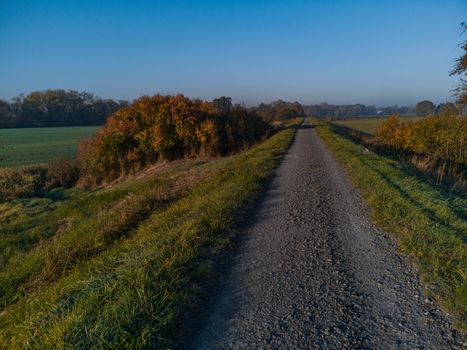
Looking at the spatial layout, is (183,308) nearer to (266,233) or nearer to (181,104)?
(266,233)

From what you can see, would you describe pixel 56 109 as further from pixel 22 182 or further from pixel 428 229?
pixel 428 229

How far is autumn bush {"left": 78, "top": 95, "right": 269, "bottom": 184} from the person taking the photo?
1912 centimetres

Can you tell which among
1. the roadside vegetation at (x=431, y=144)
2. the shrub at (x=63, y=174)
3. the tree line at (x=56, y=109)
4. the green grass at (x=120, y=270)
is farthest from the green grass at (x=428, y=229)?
the tree line at (x=56, y=109)

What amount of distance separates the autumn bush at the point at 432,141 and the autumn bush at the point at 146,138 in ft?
42.9

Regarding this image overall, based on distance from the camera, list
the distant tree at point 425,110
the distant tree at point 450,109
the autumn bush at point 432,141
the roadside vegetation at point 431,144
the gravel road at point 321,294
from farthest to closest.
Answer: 1. the distant tree at point 425,110
2. the distant tree at point 450,109
3. the autumn bush at point 432,141
4. the roadside vegetation at point 431,144
5. the gravel road at point 321,294

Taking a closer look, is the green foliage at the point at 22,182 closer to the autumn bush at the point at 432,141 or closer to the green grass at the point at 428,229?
the green grass at the point at 428,229

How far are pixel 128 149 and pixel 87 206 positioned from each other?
1045 cm

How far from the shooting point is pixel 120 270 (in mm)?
3773

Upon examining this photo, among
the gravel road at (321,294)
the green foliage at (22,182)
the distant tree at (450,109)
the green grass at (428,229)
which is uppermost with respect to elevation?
the distant tree at (450,109)

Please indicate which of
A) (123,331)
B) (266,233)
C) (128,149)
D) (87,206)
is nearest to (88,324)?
(123,331)

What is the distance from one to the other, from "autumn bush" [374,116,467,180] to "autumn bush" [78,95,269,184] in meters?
13.1

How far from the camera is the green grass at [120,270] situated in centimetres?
275

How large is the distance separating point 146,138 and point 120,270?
1671 centimetres

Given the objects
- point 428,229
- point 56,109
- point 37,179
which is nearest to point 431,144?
point 428,229
